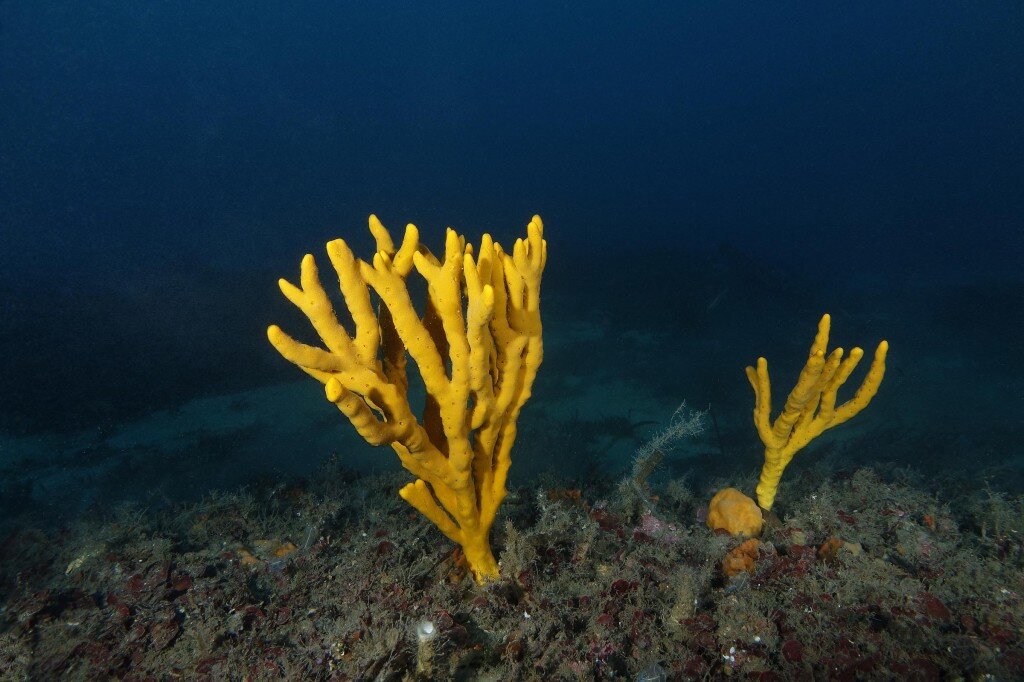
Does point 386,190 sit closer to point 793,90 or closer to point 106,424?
point 106,424

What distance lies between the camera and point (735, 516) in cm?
348

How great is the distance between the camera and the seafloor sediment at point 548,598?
2.28 m

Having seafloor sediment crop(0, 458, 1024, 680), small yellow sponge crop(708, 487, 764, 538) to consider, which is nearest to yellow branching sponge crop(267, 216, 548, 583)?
seafloor sediment crop(0, 458, 1024, 680)

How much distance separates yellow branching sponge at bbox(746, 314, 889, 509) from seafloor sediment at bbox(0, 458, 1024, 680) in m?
0.48

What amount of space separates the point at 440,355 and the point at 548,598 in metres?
1.57

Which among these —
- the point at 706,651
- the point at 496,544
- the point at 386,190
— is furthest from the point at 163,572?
the point at 386,190

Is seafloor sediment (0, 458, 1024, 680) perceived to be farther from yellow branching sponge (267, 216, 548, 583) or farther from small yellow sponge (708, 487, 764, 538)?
yellow branching sponge (267, 216, 548, 583)

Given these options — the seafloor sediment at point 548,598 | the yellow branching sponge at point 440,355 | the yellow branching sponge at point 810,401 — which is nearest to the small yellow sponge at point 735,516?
the seafloor sediment at point 548,598

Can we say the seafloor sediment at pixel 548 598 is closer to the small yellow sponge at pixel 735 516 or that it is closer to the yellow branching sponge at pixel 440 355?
the small yellow sponge at pixel 735 516

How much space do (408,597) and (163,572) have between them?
6.14ft

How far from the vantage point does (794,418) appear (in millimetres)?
3439

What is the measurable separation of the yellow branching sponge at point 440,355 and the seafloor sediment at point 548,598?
1.67 feet

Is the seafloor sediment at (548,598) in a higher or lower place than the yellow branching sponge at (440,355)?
lower

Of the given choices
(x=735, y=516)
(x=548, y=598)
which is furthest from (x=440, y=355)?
(x=735, y=516)
